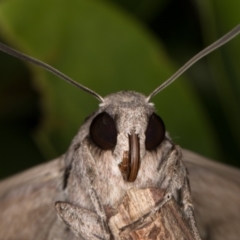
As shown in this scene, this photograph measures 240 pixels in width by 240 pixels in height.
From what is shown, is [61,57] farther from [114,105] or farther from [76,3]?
[114,105]

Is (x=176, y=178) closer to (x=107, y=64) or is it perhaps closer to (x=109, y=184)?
(x=109, y=184)

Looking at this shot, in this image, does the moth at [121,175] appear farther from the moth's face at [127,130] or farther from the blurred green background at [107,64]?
the blurred green background at [107,64]

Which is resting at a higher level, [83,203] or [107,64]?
[107,64]

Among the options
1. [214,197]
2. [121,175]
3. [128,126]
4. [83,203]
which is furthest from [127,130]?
[214,197]

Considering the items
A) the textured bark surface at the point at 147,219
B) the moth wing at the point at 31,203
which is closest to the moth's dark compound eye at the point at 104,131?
the textured bark surface at the point at 147,219

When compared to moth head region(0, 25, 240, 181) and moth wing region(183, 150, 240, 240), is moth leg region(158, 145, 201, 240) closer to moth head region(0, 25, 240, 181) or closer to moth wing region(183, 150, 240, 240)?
moth head region(0, 25, 240, 181)

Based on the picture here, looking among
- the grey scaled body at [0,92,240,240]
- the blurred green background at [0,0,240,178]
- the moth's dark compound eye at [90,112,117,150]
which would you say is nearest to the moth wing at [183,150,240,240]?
the grey scaled body at [0,92,240,240]

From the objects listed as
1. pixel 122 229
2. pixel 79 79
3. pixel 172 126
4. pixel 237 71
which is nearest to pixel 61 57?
pixel 79 79
